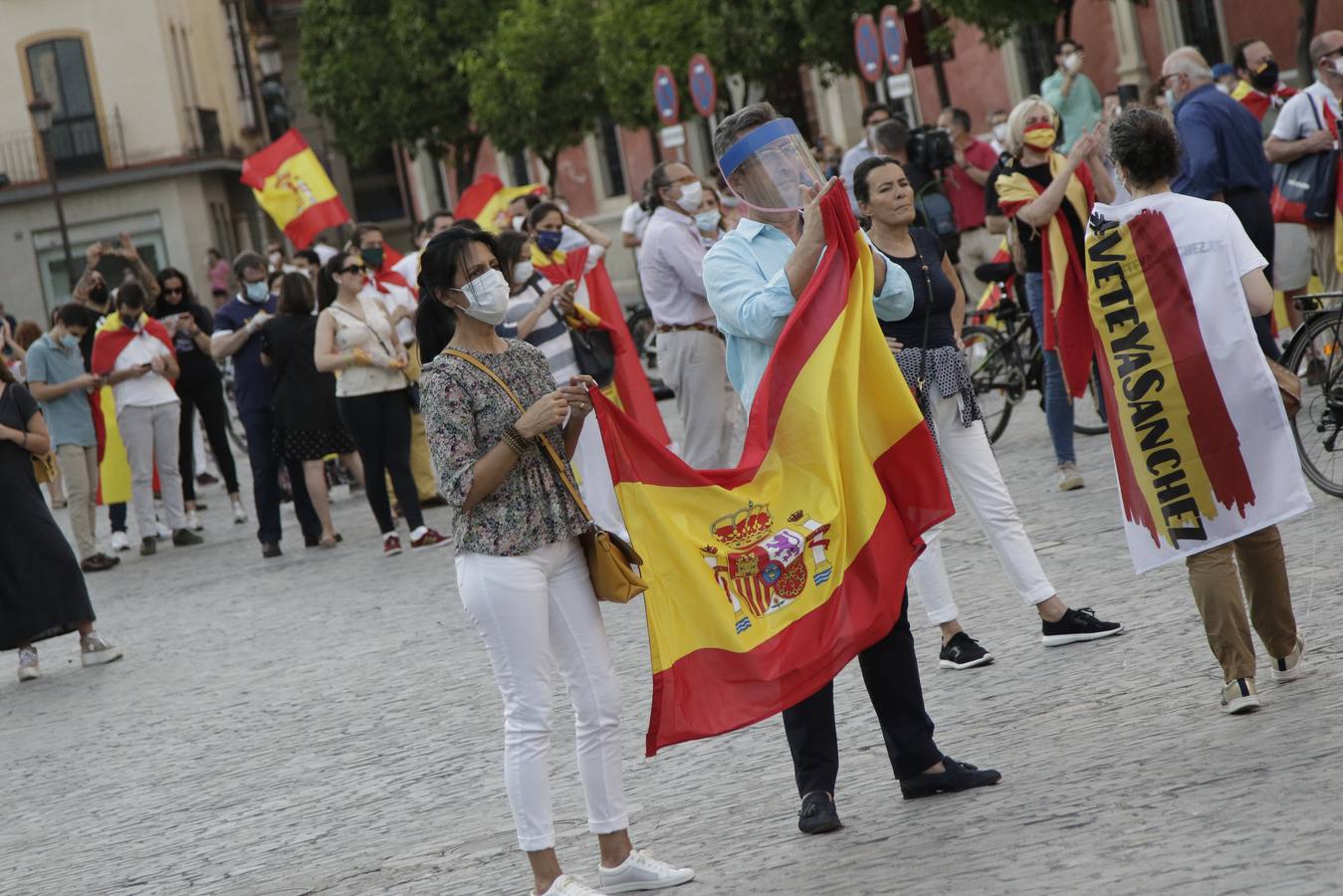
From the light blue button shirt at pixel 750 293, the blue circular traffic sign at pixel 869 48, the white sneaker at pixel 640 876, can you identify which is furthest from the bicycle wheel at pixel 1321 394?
the blue circular traffic sign at pixel 869 48

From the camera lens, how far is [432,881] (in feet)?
19.8

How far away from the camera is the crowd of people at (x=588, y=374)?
5.52 m

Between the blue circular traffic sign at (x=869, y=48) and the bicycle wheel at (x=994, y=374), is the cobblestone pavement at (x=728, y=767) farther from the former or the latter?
the blue circular traffic sign at (x=869, y=48)

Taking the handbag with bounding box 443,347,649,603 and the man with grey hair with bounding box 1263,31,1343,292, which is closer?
the handbag with bounding box 443,347,649,603

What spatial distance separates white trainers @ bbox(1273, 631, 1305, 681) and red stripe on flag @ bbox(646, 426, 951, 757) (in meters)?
1.34

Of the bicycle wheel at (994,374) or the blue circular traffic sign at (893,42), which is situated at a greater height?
the blue circular traffic sign at (893,42)

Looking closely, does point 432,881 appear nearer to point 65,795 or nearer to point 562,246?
point 65,795

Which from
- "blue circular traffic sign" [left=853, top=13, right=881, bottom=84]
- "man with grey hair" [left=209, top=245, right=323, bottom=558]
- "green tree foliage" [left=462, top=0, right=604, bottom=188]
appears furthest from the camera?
"green tree foliage" [left=462, top=0, right=604, bottom=188]

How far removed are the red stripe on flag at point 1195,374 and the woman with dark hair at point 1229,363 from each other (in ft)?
0.08

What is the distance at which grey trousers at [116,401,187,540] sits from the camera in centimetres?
1625

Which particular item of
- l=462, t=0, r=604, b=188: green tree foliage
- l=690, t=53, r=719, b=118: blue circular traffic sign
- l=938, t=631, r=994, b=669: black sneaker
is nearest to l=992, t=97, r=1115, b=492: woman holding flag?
l=938, t=631, r=994, b=669: black sneaker

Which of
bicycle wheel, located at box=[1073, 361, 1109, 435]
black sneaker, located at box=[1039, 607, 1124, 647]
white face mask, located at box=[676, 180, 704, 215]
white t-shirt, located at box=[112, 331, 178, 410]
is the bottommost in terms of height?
black sneaker, located at box=[1039, 607, 1124, 647]

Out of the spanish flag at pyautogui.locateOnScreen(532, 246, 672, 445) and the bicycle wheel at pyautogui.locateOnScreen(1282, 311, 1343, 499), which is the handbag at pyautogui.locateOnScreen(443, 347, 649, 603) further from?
the spanish flag at pyautogui.locateOnScreen(532, 246, 672, 445)

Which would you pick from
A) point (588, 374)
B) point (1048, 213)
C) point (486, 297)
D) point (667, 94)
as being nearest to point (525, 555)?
point (486, 297)
